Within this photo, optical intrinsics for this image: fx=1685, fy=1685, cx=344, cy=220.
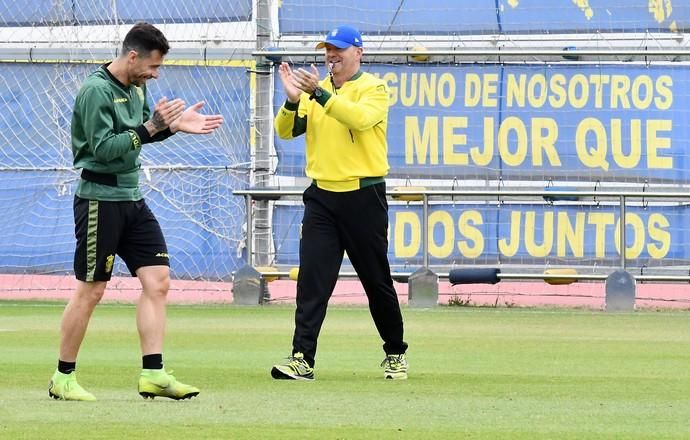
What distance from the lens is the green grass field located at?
6707mm

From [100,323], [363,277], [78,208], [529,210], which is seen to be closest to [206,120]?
[78,208]

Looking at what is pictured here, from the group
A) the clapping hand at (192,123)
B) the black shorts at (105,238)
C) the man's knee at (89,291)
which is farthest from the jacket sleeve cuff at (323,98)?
the man's knee at (89,291)

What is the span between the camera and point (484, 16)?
57.9 feet

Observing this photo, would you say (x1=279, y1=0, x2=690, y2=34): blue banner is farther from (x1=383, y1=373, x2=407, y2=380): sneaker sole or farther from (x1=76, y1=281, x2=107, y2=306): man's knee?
(x1=76, y1=281, x2=107, y2=306): man's knee

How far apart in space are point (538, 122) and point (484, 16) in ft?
4.35

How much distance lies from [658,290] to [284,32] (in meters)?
4.78

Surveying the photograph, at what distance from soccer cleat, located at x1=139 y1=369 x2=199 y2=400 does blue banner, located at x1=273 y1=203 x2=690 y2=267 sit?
30.4ft

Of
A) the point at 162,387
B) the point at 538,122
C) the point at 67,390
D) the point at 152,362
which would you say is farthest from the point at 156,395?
the point at 538,122

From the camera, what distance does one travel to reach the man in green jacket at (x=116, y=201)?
8016 millimetres

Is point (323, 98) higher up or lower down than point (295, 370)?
higher up

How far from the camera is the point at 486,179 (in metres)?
17.3

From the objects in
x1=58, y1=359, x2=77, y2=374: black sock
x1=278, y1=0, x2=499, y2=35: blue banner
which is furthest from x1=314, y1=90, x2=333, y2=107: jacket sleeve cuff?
x1=278, y1=0, x2=499, y2=35: blue banner

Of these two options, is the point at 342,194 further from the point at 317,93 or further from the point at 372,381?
the point at 372,381

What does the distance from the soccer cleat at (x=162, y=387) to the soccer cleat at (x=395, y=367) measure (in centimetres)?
162
